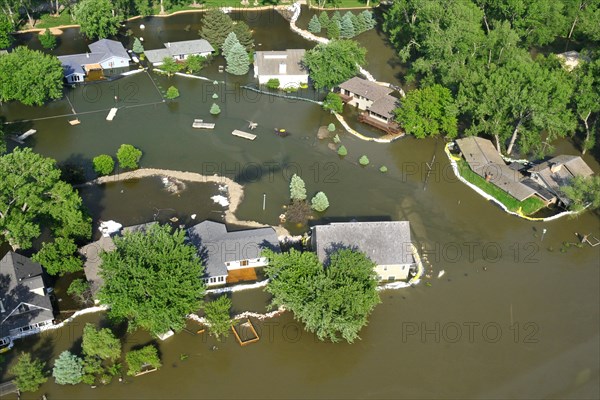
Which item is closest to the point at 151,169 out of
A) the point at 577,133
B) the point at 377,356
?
the point at 377,356

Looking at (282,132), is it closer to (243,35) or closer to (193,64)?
(193,64)

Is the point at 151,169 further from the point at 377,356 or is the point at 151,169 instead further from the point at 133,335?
the point at 377,356

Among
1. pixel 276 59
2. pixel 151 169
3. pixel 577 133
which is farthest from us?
pixel 276 59

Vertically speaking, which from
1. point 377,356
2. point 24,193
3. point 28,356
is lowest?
point 377,356

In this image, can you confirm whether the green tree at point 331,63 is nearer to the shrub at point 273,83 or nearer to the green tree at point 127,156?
the shrub at point 273,83

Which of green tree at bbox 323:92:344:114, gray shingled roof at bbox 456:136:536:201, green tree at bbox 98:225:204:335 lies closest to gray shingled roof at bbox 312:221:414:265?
green tree at bbox 98:225:204:335

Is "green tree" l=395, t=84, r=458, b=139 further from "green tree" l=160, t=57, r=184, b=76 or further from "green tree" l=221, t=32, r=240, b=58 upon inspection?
"green tree" l=160, t=57, r=184, b=76
